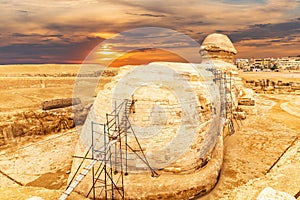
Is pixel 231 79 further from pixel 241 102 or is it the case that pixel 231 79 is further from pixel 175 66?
pixel 175 66

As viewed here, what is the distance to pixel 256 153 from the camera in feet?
43.8

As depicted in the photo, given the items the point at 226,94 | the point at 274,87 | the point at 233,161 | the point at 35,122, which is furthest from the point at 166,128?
the point at 274,87

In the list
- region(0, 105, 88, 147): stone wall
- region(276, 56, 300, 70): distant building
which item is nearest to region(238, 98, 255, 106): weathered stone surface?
region(0, 105, 88, 147): stone wall

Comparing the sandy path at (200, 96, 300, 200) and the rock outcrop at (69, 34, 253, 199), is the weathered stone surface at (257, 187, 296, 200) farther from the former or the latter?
the rock outcrop at (69, 34, 253, 199)

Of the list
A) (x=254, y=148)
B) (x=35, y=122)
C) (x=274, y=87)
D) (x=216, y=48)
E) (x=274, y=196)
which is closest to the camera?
(x=274, y=196)

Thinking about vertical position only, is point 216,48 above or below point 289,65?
above

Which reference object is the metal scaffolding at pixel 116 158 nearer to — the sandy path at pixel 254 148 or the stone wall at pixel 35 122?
the sandy path at pixel 254 148

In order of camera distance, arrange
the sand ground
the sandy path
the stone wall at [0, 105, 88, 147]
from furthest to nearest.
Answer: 1. the stone wall at [0, 105, 88, 147]
2. the sandy path
3. the sand ground

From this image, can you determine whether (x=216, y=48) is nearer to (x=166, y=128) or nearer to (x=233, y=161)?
(x=233, y=161)

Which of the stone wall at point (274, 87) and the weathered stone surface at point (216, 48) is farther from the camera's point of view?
the stone wall at point (274, 87)

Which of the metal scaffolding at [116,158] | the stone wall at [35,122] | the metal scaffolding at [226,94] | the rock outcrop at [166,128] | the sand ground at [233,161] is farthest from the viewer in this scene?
the metal scaffolding at [226,94]

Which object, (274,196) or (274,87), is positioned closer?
(274,196)

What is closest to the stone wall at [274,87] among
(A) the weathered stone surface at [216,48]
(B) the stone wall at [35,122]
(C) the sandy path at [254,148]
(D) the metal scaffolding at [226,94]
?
(C) the sandy path at [254,148]

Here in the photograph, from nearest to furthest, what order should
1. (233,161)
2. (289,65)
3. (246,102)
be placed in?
(233,161), (246,102), (289,65)
